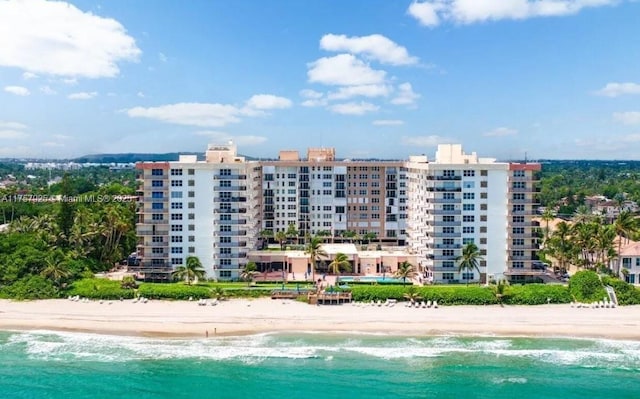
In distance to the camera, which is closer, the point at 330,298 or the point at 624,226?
the point at 330,298

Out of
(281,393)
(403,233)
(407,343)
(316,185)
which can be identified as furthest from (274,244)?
(281,393)

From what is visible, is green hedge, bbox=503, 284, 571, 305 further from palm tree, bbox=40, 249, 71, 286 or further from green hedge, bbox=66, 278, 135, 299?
palm tree, bbox=40, 249, 71, 286

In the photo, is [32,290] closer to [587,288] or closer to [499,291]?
[499,291]

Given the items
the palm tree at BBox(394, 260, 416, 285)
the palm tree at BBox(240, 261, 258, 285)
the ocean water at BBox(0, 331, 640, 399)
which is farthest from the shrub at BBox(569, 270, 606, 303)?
the palm tree at BBox(240, 261, 258, 285)

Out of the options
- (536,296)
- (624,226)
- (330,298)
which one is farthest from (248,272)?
(624,226)

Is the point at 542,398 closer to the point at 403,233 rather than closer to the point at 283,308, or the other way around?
the point at 283,308

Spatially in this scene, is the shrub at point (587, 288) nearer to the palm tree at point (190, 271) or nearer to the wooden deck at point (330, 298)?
the wooden deck at point (330, 298)
